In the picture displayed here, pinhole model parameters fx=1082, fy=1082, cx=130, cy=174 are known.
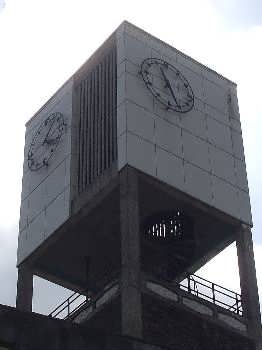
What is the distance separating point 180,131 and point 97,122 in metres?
4.21

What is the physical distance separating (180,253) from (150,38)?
11.3 m

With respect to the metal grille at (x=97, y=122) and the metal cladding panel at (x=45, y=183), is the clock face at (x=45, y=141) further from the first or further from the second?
the metal grille at (x=97, y=122)

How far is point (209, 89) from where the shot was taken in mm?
57906

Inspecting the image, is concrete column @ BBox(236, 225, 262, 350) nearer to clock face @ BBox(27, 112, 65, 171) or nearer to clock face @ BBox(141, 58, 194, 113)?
clock face @ BBox(141, 58, 194, 113)

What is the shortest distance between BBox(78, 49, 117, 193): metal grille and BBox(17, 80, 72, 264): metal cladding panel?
83 centimetres

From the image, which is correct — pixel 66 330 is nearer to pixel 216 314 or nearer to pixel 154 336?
pixel 154 336

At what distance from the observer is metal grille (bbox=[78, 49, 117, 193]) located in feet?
173

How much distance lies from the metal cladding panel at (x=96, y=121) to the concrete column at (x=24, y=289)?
5411 mm

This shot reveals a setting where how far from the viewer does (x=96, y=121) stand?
54625 millimetres

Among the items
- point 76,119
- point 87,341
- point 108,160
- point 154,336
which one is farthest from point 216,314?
point 87,341

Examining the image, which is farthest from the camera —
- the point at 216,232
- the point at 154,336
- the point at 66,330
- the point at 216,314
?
the point at 216,232

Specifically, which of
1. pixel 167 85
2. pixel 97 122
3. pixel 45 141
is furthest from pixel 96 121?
pixel 45 141

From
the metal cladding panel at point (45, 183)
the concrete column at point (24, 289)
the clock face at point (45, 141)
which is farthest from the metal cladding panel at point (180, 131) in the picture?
the concrete column at point (24, 289)

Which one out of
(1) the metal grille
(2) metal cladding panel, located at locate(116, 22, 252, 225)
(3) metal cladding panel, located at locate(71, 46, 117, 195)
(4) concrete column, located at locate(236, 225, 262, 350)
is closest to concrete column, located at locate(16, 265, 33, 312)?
(3) metal cladding panel, located at locate(71, 46, 117, 195)
